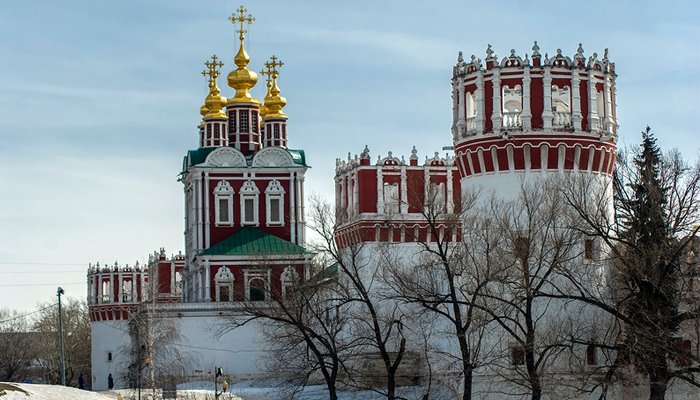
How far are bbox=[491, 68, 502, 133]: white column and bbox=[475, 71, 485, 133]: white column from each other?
1.10 ft

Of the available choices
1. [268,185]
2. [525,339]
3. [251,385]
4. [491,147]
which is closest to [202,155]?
[268,185]

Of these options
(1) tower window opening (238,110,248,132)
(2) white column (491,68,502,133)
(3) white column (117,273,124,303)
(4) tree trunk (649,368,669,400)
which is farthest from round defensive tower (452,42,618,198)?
(3) white column (117,273,124,303)

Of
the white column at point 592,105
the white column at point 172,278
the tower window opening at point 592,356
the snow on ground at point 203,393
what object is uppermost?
the white column at point 592,105

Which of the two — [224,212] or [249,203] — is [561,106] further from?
[224,212]

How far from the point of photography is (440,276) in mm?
48062

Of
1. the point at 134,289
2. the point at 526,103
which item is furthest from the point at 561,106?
the point at 134,289

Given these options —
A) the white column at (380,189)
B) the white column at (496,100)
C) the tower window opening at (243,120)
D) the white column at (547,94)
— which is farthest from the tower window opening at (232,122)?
the white column at (547,94)

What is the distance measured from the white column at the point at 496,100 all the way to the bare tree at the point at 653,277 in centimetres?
443

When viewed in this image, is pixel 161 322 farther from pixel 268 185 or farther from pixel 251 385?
pixel 268 185

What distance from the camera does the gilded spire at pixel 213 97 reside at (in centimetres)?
7769

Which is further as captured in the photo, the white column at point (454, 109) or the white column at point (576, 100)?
the white column at point (454, 109)

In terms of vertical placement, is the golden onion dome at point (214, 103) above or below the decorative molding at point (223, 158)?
above

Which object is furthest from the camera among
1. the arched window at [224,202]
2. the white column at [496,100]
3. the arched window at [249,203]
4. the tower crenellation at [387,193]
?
the arched window at [249,203]

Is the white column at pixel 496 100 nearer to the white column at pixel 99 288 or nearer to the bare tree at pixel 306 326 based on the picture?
the bare tree at pixel 306 326
